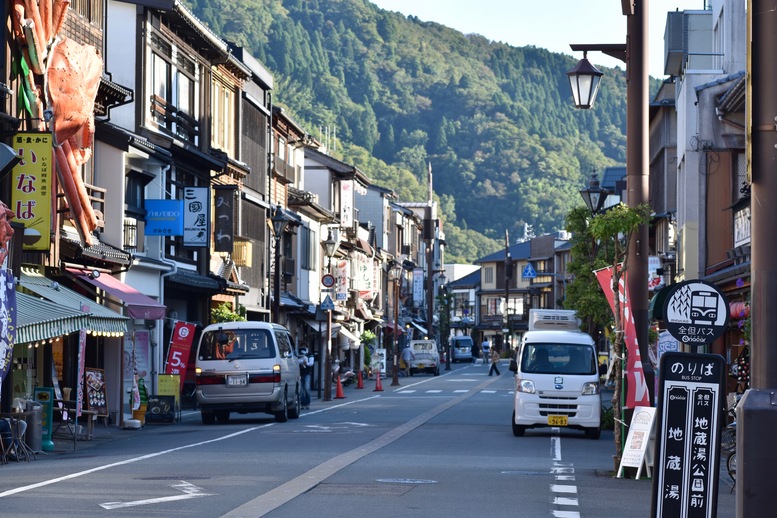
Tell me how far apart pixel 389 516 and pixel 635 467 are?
18.1 ft

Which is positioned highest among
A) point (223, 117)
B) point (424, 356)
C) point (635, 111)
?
point (223, 117)

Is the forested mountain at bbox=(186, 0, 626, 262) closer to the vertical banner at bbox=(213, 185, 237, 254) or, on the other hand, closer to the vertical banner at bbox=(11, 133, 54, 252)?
the vertical banner at bbox=(213, 185, 237, 254)

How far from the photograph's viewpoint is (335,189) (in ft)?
227

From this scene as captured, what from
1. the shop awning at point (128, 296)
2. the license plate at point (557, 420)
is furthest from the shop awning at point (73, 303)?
the license plate at point (557, 420)

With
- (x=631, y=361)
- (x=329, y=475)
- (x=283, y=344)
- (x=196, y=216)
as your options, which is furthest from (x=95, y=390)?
(x=196, y=216)

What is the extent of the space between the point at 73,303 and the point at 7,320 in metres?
4.77

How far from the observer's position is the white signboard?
15938mm

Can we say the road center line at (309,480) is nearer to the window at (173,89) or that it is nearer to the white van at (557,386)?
A: the white van at (557,386)

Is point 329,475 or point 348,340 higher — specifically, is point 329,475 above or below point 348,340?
below

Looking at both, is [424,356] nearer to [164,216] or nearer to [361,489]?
[164,216]

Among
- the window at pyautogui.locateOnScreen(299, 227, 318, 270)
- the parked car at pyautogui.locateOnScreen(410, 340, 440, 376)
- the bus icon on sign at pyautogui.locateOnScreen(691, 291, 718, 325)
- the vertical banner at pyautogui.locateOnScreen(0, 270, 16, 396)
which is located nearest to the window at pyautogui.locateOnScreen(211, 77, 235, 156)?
the window at pyautogui.locateOnScreen(299, 227, 318, 270)

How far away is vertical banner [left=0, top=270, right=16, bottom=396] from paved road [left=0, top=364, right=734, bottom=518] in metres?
1.50

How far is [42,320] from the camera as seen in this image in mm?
19391

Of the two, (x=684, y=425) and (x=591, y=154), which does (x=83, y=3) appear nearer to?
(x=684, y=425)
